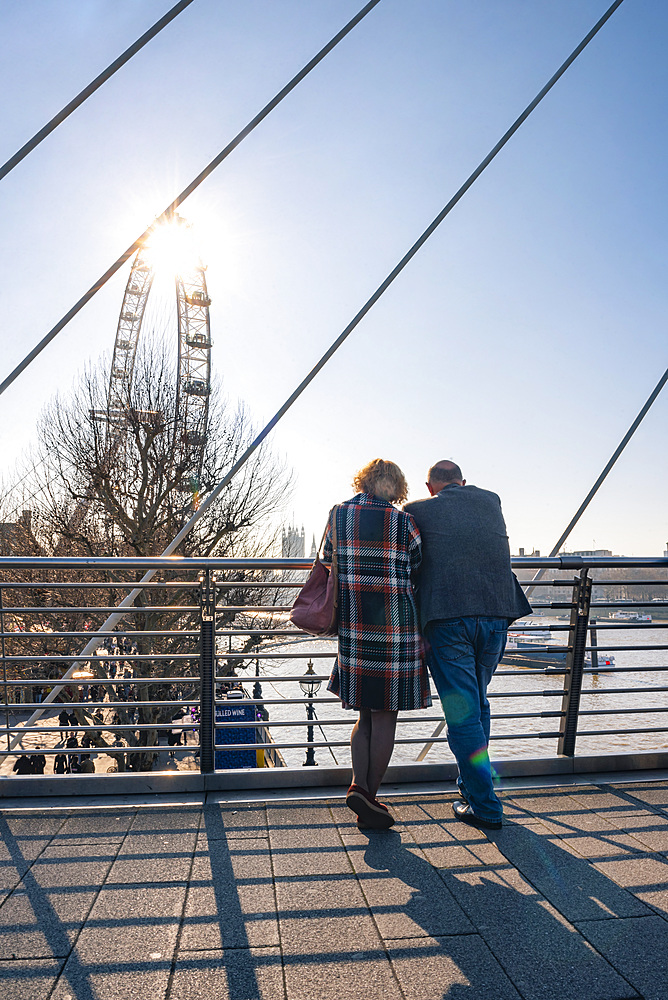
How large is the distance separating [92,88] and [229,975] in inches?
184

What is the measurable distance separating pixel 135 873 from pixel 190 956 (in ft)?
2.00

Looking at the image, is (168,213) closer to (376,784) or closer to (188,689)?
(376,784)

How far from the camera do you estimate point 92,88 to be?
4.61 m

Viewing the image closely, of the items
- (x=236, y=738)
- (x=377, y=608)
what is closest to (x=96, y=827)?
(x=377, y=608)

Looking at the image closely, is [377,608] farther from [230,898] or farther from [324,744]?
[230,898]

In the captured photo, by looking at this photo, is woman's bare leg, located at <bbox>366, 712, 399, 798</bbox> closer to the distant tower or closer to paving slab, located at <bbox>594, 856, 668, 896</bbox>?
paving slab, located at <bbox>594, 856, 668, 896</bbox>

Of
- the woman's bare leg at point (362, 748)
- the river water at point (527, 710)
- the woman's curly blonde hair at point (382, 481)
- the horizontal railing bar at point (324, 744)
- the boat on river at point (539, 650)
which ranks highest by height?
the woman's curly blonde hair at point (382, 481)

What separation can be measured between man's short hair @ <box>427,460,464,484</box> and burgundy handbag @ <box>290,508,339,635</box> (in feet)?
1.65

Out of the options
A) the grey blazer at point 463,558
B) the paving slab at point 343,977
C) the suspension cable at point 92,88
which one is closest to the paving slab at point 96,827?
the paving slab at point 343,977

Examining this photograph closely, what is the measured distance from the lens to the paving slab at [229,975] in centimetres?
193

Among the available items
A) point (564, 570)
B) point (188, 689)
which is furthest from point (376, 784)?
point (188, 689)

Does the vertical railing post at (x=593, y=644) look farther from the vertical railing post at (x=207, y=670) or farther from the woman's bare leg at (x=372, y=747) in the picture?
the vertical railing post at (x=207, y=670)

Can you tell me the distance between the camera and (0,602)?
3492 mm

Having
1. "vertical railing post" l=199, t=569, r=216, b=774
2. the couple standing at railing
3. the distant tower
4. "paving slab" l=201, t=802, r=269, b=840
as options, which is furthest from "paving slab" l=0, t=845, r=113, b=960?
the distant tower
